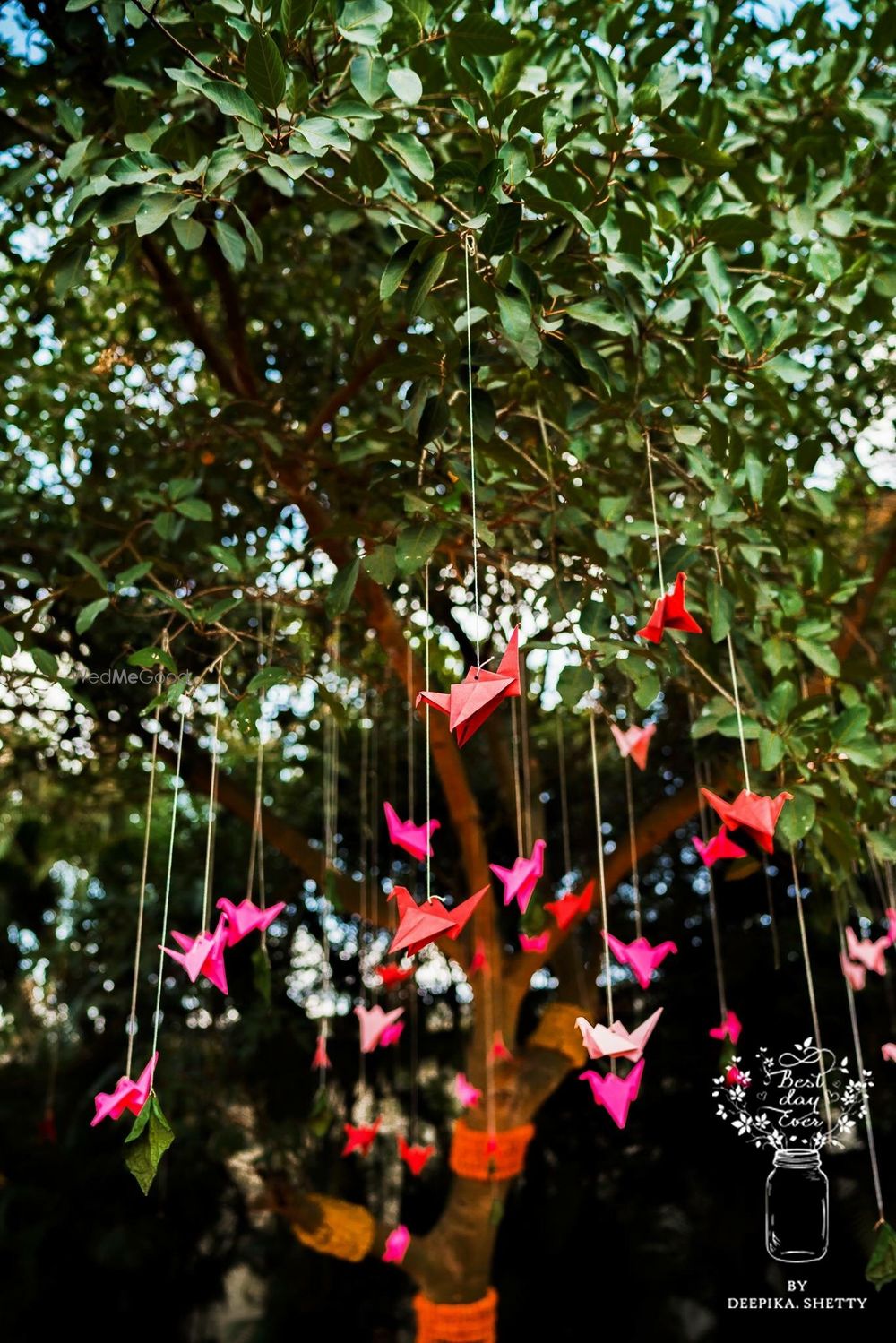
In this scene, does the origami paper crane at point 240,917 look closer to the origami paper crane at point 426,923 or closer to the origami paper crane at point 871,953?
the origami paper crane at point 426,923

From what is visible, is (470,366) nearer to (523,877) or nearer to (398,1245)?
(523,877)

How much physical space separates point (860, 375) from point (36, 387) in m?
2.23

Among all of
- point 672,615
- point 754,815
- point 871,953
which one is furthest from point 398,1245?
point 672,615

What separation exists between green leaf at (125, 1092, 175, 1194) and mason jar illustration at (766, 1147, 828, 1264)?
124cm

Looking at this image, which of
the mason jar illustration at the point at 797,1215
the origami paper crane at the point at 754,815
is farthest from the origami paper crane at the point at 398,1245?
the origami paper crane at the point at 754,815

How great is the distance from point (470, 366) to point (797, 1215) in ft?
5.84

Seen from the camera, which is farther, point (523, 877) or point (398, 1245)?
point (398, 1245)

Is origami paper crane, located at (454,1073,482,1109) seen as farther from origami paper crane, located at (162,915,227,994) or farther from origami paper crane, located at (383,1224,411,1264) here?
origami paper crane, located at (162,915,227,994)

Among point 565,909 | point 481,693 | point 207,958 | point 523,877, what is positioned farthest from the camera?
point 565,909

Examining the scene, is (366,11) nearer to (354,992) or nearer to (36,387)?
(36,387)

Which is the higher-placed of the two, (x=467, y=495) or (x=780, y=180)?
(x=780, y=180)

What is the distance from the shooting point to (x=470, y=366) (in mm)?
1199

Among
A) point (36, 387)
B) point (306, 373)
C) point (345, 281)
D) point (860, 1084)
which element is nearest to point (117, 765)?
point (36, 387)

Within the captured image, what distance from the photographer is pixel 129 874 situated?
4773 mm
